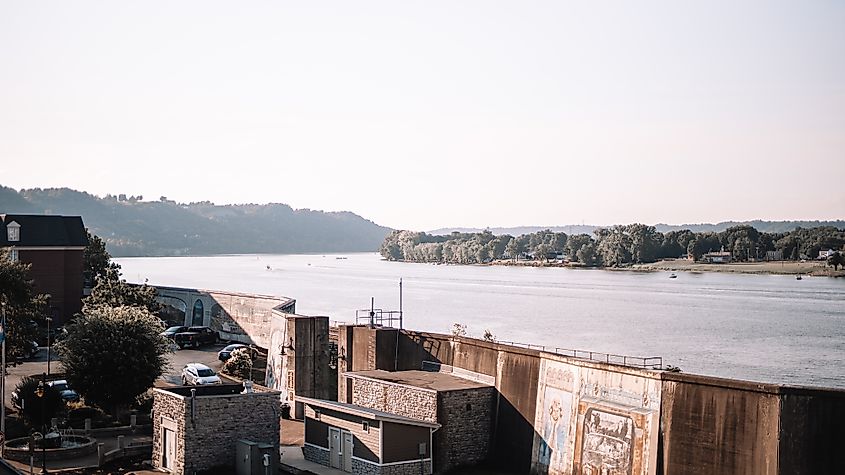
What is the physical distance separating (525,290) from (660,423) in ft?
308

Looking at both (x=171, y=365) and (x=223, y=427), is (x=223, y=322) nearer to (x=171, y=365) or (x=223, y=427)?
(x=171, y=365)

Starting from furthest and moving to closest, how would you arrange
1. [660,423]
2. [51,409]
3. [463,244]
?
[463,244] → [51,409] → [660,423]

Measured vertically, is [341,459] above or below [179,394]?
below

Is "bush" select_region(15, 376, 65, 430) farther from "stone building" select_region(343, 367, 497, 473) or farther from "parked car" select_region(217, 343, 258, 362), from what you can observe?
"parked car" select_region(217, 343, 258, 362)

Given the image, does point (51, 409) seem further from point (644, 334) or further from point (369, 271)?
point (369, 271)

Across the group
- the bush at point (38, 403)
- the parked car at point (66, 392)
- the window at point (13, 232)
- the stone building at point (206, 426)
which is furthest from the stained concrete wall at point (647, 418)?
the window at point (13, 232)

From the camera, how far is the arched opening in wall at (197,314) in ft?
178

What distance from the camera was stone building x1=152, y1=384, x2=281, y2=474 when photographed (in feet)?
83.9

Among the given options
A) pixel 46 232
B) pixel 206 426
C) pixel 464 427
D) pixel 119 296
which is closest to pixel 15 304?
pixel 206 426

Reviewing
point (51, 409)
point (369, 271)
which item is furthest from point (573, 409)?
point (369, 271)

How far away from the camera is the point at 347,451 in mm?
26297

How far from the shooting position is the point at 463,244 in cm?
19450

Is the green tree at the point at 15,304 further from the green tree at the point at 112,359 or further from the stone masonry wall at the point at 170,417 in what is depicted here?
the stone masonry wall at the point at 170,417

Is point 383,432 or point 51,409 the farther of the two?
point 51,409
